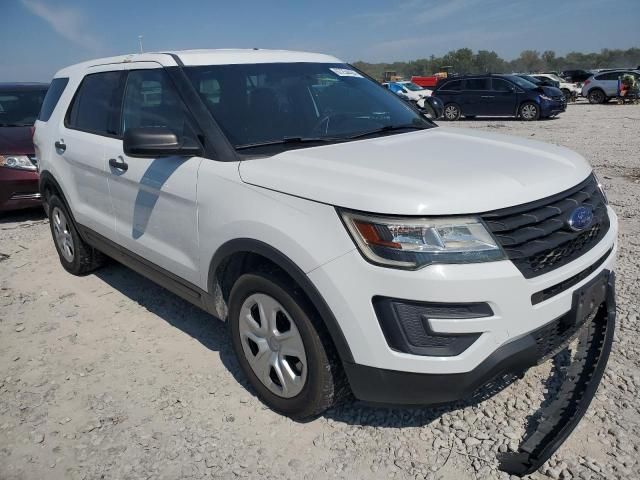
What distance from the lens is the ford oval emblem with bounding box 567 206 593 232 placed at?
2.30 m

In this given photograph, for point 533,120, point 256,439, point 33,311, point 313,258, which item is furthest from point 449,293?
point 533,120

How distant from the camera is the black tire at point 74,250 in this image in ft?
15.0

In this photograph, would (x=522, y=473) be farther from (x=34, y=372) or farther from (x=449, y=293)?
(x=34, y=372)

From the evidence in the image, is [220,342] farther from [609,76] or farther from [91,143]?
[609,76]

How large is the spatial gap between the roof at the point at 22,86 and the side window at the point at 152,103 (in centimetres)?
578

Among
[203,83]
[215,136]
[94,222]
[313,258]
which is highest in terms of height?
[203,83]

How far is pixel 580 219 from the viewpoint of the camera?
2.34 metres

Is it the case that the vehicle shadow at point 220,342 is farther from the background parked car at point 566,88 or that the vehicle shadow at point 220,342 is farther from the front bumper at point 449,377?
the background parked car at point 566,88

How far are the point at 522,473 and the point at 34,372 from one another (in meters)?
2.88

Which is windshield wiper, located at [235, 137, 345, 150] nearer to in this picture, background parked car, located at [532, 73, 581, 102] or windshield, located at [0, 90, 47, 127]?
windshield, located at [0, 90, 47, 127]

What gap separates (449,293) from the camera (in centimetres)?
199

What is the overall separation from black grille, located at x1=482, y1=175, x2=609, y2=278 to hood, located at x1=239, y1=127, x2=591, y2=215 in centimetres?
4

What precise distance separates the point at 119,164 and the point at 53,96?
6.04 feet

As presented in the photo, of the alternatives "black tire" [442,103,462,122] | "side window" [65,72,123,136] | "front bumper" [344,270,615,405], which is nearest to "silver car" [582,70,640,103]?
"black tire" [442,103,462,122]
